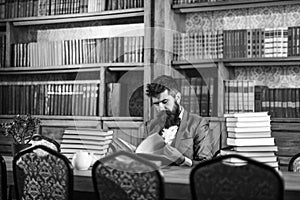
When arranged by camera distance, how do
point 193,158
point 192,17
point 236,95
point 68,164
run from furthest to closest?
point 192,17 → point 236,95 → point 193,158 → point 68,164

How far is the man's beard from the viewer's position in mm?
3877

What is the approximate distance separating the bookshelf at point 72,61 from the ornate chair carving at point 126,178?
7.28 feet

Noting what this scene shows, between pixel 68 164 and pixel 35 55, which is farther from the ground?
pixel 35 55

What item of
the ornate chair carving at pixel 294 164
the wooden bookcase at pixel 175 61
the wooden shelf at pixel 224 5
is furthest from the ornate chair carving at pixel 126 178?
the wooden shelf at pixel 224 5

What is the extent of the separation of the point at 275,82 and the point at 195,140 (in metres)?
1.14

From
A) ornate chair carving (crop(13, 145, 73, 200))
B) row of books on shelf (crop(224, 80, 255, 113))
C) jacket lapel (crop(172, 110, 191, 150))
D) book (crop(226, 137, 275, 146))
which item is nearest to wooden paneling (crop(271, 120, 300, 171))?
row of books on shelf (crop(224, 80, 255, 113))

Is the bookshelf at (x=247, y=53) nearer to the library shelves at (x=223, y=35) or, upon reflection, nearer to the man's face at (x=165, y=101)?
the library shelves at (x=223, y=35)

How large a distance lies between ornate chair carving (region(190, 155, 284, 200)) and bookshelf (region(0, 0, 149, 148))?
2.46 metres

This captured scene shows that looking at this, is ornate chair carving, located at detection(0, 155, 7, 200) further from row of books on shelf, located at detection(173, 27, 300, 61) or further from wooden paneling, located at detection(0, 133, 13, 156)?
wooden paneling, located at detection(0, 133, 13, 156)

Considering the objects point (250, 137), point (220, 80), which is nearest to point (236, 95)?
point (220, 80)

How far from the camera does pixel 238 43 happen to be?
4441 mm

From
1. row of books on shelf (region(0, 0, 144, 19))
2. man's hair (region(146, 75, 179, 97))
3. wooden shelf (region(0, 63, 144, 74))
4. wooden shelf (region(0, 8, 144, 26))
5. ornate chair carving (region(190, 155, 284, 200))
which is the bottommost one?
ornate chair carving (region(190, 155, 284, 200))

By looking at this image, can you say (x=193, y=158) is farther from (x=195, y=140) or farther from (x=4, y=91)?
(x=4, y=91)

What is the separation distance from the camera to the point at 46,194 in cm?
279
